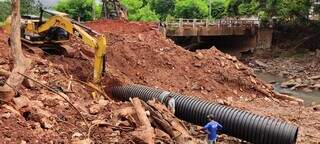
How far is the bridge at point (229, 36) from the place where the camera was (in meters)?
52.2

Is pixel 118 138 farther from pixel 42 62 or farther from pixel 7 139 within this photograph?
pixel 42 62

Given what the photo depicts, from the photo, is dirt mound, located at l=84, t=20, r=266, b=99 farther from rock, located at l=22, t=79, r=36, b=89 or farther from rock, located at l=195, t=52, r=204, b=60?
rock, located at l=22, t=79, r=36, b=89

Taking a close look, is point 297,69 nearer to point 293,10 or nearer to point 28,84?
point 293,10

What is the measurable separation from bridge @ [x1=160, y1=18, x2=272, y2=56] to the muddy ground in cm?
2116

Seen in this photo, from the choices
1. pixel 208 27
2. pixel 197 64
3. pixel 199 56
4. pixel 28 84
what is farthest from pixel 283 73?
pixel 28 84

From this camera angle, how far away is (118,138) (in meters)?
11.9

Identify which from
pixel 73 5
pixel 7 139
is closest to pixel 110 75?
pixel 7 139

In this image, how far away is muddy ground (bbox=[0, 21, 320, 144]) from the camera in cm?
1181

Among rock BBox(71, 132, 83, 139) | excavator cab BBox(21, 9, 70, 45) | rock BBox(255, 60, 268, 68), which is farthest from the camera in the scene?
rock BBox(255, 60, 268, 68)

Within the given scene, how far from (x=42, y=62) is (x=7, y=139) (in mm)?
9817

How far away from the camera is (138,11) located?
76062mm

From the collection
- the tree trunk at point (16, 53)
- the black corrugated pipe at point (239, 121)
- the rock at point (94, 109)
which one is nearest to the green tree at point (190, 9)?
the black corrugated pipe at point (239, 121)

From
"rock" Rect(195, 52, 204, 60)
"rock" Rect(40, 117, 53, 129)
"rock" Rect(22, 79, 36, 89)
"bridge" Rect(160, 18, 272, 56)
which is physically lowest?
"bridge" Rect(160, 18, 272, 56)

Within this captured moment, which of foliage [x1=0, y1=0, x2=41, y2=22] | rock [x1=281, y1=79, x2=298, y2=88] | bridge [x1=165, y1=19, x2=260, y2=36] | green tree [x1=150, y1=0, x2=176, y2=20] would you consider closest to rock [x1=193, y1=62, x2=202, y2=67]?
rock [x1=281, y1=79, x2=298, y2=88]
